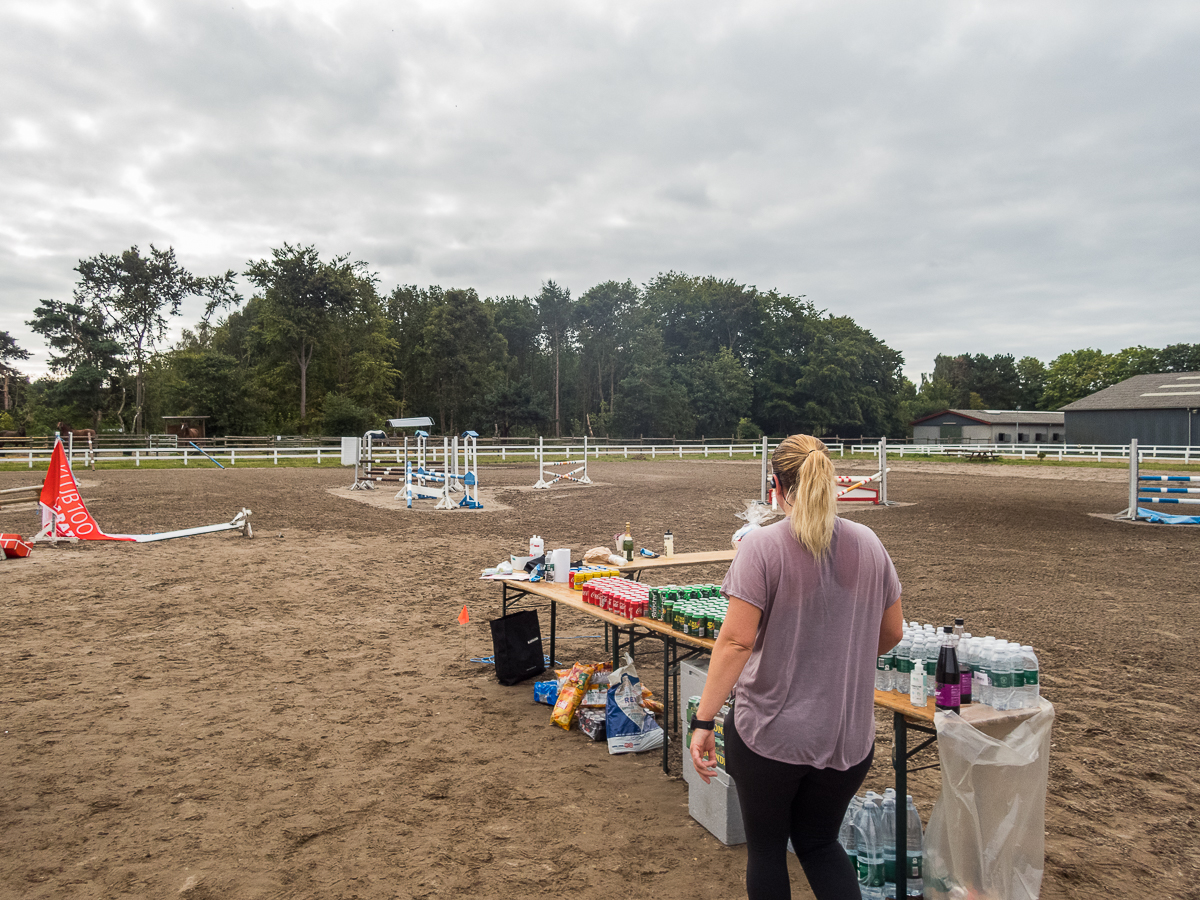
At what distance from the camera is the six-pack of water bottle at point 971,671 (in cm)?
289

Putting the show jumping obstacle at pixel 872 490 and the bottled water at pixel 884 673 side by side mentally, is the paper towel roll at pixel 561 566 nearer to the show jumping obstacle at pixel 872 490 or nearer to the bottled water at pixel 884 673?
the bottled water at pixel 884 673

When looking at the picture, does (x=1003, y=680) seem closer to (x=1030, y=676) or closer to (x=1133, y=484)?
(x=1030, y=676)

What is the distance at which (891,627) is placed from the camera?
2.55 m

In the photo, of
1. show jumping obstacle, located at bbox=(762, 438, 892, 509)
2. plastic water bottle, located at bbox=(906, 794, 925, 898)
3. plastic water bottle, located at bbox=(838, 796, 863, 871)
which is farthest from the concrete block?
show jumping obstacle, located at bbox=(762, 438, 892, 509)

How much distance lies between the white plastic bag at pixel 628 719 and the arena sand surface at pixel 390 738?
115 mm

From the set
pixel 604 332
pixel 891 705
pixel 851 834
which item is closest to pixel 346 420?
pixel 604 332

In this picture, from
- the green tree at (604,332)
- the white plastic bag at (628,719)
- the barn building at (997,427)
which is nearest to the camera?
the white plastic bag at (628,719)

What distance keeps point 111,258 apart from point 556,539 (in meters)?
50.0

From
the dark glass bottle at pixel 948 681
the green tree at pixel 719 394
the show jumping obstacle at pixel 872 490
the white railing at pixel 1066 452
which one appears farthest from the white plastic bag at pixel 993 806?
the green tree at pixel 719 394

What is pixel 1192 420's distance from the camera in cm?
4006

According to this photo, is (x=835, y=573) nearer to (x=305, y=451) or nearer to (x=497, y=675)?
(x=497, y=675)

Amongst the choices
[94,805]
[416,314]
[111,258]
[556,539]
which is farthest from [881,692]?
[416,314]

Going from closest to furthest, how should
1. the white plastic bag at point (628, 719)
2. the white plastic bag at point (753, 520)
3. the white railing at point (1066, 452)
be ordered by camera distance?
the white plastic bag at point (753, 520)
the white plastic bag at point (628, 719)
the white railing at point (1066, 452)

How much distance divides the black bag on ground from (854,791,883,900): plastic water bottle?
3.24m
